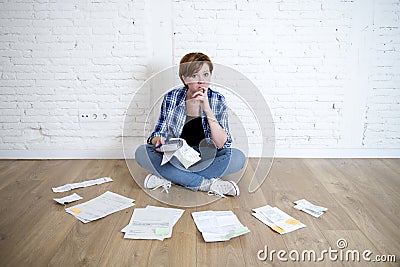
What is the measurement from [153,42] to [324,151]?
144 centimetres

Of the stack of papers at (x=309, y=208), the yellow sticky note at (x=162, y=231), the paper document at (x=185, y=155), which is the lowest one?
the stack of papers at (x=309, y=208)

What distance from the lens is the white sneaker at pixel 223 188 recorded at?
214cm

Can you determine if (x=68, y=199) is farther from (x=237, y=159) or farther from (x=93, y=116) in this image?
(x=237, y=159)

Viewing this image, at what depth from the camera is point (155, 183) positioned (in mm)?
2232

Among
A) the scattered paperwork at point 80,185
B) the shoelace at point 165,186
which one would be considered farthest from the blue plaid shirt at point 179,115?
the scattered paperwork at point 80,185

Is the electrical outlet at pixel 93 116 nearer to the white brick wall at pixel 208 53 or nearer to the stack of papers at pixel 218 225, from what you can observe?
the white brick wall at pixel 208 53

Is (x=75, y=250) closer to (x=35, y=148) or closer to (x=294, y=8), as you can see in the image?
(x=35, y=148)

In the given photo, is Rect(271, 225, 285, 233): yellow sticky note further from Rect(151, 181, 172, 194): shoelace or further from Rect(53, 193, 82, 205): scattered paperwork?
Rect(53, 193, 82, 205): scattered paperwork

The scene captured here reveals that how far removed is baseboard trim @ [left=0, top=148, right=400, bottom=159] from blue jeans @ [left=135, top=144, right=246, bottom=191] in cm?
56

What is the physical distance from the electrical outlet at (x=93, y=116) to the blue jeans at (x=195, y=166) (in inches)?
22.2

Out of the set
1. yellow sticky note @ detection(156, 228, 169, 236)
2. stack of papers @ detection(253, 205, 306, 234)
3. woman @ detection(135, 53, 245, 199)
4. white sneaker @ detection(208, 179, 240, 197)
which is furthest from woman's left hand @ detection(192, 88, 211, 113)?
yellow sticky note @ detection(156, 228, 169, 236)

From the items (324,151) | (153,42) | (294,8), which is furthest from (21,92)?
(324,151)

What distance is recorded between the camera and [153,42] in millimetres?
2695

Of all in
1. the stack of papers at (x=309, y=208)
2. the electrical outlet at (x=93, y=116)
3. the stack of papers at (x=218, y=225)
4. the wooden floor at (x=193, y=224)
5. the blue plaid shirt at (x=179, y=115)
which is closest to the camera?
the wooden floor at (x=193, y=224)
